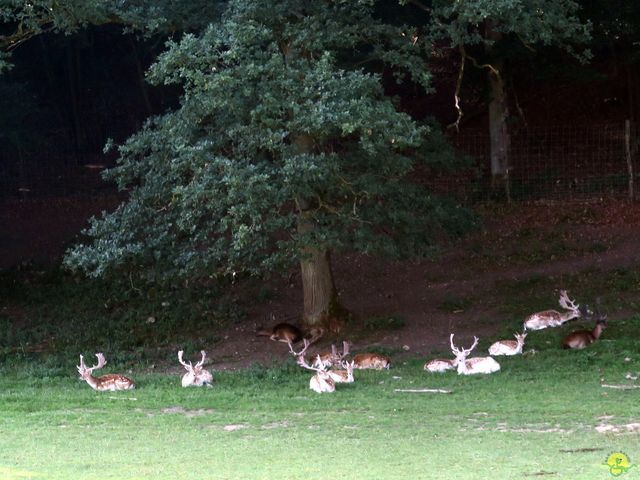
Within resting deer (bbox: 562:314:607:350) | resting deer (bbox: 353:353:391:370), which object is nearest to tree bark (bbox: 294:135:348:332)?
resting deer (bbox: 353:353:391:370)

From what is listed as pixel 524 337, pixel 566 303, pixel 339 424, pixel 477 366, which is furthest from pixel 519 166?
pixel 339 424

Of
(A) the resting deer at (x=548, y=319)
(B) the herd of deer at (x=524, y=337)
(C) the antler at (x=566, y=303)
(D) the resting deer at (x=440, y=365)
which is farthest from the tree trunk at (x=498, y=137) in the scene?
(D) the resting deer at (x=440, y=365)

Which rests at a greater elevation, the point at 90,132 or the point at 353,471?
the point at 90,132

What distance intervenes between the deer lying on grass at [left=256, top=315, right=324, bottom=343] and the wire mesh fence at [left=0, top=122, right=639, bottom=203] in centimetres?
466

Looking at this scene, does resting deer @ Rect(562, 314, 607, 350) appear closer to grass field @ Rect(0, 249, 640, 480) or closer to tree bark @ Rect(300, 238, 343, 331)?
grass field @ Rect(0, 249, 640, 480)

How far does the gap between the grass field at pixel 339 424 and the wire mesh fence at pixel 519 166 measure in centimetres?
816

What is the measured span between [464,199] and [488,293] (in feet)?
13.7

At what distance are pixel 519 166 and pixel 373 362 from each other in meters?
12.8

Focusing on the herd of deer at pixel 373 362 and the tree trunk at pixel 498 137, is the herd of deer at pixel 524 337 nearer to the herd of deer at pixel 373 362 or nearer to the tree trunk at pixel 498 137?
the herd of deer at pixel 373 362

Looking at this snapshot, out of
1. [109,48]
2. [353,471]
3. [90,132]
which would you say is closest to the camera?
[353,471]

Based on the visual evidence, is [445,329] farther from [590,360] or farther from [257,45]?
[257,45]

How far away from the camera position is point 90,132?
107 feet

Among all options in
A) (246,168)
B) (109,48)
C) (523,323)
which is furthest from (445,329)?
(109,48)

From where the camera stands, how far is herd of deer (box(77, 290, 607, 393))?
13.5 meters
